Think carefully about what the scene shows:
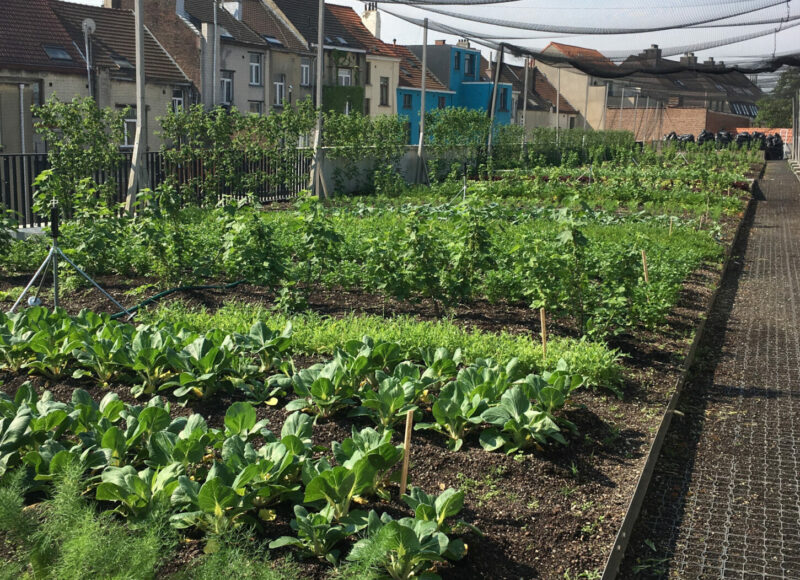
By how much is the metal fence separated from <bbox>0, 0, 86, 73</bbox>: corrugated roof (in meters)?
12.7

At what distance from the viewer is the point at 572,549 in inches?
128

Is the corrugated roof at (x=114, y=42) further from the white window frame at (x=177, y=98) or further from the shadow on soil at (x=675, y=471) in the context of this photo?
the shadow on soil at (x=675, y=471)

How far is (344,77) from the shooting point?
40250mm

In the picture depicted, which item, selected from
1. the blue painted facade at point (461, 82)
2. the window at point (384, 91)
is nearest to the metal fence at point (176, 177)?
the window at point (384, 91)

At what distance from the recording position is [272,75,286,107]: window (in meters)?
36.4

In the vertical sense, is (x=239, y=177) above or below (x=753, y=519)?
above

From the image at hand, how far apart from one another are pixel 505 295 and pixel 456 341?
176 centimetres

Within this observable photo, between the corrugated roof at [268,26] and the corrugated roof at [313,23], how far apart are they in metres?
0.49

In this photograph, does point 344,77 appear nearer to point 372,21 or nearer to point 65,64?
point 372,21

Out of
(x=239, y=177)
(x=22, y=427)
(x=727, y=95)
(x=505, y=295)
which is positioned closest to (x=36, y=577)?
(x=22, y=427)

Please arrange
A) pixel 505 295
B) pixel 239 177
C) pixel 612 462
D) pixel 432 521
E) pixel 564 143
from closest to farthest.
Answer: pixel 432 521, pixel 612 462, pixel 505 295, pixel 239 177, pixel 564 143

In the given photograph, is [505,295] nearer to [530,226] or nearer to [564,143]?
[530,226]

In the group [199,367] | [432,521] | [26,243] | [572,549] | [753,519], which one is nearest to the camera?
[432,521]

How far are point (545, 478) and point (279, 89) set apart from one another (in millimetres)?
34866
